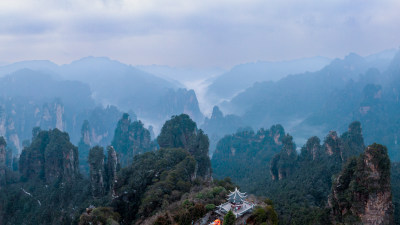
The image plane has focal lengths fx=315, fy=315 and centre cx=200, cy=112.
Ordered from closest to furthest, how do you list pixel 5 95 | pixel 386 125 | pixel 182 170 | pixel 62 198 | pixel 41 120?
pixel 182 170, pixel 62 198, pixel 386 125, pixel 41 120, pixel 5 95

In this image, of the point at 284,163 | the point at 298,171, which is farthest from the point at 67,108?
the point at 298,171

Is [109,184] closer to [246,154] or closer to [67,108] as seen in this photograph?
[246,154]

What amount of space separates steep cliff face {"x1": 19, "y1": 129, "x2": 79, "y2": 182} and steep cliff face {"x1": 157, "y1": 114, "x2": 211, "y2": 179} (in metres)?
15.1

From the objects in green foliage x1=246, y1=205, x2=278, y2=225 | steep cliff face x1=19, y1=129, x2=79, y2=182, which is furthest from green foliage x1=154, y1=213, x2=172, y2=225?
steep cliff face x1=19, y1=129, x2=79, y2=182

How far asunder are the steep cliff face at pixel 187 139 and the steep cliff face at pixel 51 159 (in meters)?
15.1

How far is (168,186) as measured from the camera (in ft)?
101

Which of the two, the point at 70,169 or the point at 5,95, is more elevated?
the point at 5,95

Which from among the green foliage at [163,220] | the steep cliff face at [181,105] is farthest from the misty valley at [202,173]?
the steep cliff face at [181,105]

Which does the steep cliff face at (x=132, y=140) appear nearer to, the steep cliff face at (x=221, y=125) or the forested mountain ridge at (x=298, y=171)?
the forested mountain ridge at (x=298, y=171)

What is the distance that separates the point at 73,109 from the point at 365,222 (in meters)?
138

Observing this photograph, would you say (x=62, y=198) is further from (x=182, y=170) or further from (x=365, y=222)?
(x=365, y=222)

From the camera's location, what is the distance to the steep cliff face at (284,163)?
5016 centimetres

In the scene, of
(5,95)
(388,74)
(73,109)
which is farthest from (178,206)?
(388,74)

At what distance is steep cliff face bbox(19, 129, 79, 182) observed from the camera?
47.3 metres
